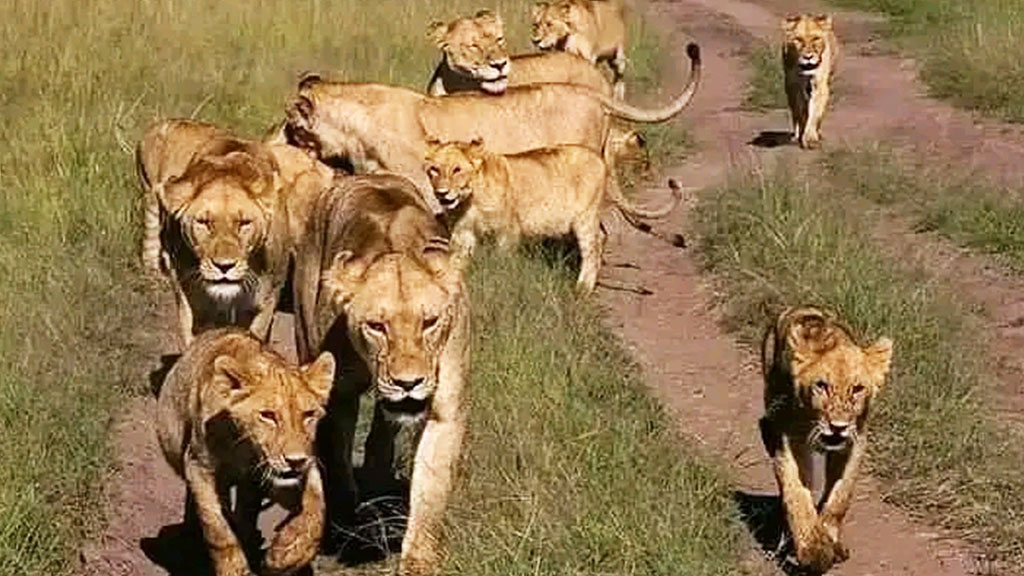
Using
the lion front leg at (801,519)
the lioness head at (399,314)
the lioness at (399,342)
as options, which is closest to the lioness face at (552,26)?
the lioness at (399,342)

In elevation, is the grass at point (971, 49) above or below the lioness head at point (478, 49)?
below

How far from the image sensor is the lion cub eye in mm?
4172

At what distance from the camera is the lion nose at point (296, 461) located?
12.9ft

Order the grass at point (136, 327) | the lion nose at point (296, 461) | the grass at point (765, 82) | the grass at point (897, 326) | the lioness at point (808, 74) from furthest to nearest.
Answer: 1. the grass at point (765, 82)
2. the lioness at point (808, 74)
3. the grass at point (897, 326)
4. the grass at point (136, 327)
5. the lion nose at point (296, 461)

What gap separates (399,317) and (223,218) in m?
1.28

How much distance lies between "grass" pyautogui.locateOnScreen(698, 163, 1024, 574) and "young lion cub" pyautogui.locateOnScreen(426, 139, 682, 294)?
0.62 m

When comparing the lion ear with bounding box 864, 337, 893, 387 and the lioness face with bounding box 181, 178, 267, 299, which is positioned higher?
the lion ear with bounding box 864, 337, 893, 387

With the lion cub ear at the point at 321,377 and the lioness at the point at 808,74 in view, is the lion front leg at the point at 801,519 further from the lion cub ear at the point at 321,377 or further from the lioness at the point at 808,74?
the lioness at the point at 808,74

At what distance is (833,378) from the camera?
443cm

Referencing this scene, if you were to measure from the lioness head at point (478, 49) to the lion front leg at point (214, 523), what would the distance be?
4903 mm

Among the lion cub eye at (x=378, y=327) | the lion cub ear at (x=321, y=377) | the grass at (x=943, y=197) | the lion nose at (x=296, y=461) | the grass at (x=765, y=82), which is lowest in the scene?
the grass at (x=765, y=82)

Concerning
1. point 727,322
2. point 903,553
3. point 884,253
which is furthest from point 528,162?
point 903,553

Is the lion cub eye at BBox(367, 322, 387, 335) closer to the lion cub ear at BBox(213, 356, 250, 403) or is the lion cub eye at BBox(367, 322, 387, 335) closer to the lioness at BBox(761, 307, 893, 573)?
the lion cub ear at BBox(213, 356, 250, 403)

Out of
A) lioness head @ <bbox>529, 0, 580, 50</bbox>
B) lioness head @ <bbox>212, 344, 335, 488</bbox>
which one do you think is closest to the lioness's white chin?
lioness head @ <bbox>212, 344, 335, 488</bbox>
